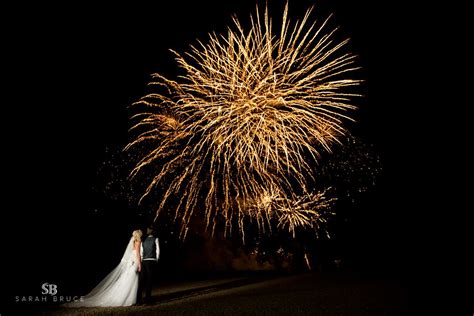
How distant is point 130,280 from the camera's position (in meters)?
11.1

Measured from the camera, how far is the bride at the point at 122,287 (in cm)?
1088

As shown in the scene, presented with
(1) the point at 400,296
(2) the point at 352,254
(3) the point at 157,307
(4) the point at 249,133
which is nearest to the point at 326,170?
(2) the point at 352,254

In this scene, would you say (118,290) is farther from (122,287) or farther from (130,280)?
(130,280)

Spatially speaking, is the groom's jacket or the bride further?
the groom's jacket

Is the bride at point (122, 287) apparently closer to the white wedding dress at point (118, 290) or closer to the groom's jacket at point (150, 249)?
the white wedding dress at point (118, 290)

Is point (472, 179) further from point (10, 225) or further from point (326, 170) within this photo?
point (10, 225)

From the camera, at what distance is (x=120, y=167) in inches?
728

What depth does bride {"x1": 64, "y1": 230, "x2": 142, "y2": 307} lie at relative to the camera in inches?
428

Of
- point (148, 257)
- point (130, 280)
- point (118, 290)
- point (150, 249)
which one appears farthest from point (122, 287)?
point (150, 249)

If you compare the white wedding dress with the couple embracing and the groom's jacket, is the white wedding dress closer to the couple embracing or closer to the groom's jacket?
the couple embracing

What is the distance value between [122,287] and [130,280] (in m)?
0.21

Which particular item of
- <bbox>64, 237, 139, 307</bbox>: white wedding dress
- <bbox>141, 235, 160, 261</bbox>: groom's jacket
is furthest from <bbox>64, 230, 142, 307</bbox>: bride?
<bbox>141, 235, 160, 261</bbox>: groom's jacket

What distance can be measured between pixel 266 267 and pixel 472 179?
523 inches

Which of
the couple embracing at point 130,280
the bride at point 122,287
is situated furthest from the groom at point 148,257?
the bride at point 122,287
